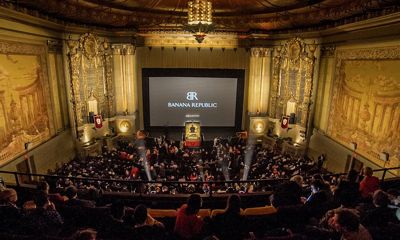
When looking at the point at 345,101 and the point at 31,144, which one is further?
the point at 345,101

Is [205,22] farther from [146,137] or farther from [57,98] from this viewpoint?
[146,137]

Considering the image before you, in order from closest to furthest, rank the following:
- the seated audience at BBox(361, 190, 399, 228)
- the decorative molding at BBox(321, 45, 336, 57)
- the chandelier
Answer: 1. the seated audience at BBox(361, 190, 399, 228)
2. the chandelier
3. the decorative molding at BBox(321, 45, 336, 57)

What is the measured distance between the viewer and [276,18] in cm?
1409

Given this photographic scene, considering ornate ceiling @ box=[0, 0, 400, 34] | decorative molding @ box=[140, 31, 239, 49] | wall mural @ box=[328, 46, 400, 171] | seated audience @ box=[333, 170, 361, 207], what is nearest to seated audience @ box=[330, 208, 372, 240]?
seated audience @ box=[333, 170, 361, 207]

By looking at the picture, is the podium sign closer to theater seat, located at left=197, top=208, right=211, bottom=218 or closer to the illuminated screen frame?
the illuminated screen frame

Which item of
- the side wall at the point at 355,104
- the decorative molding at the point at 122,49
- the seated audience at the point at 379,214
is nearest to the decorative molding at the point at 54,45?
the decorative molding at the point at 122,49

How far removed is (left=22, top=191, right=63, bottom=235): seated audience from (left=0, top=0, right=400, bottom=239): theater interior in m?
1.34

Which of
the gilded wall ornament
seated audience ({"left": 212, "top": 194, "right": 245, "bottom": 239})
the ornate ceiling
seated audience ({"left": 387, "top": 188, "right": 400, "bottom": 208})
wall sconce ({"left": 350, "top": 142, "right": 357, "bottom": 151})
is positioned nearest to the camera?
seated audience ({"left": 212, "top": 194, "right": 245, "bottom": 239})

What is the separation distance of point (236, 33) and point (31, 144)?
13.4 m

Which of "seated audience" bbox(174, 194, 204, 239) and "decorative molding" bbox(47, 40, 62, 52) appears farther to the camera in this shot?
"decorative molding" bbox(47, 40, 62, 52)

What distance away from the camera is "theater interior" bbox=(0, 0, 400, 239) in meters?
9.31

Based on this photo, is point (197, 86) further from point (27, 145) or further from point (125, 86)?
point (27, 145)

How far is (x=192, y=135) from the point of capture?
16.9 m

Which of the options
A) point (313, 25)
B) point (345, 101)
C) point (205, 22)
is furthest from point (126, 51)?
point (345, 101)
